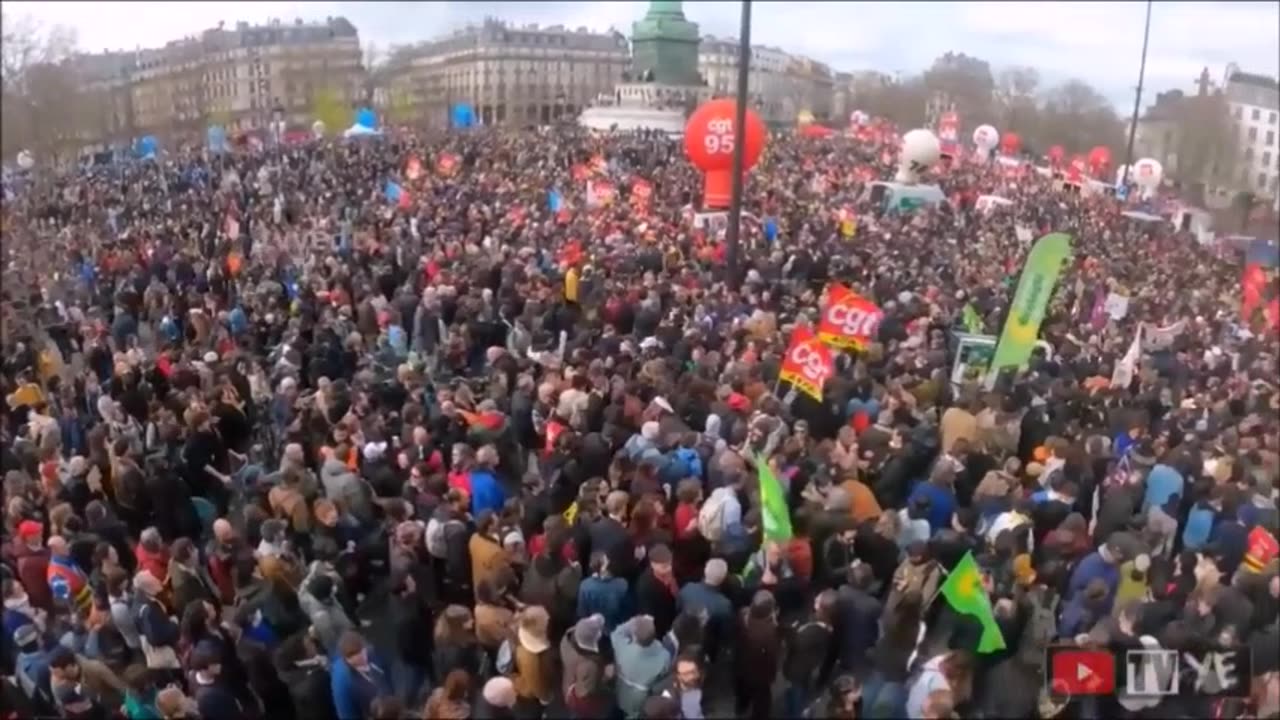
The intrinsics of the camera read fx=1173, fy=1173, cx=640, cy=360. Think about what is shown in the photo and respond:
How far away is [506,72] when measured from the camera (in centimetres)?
6381

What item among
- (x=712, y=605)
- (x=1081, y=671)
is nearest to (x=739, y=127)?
(x=712, y=605)

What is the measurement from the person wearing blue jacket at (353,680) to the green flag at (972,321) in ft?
25.2

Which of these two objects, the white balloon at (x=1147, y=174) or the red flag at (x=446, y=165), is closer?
the red flag at (x=446, y=165)

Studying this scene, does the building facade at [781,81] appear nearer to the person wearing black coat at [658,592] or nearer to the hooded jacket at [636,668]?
the person wearing black coat at [658,592]

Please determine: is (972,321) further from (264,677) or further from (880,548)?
(264,677)

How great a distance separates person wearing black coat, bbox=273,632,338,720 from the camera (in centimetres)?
509

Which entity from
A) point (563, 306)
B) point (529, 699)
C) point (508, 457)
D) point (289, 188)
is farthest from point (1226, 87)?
point (529, 699)

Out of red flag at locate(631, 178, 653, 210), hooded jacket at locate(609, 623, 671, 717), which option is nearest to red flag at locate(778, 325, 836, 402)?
hooded jacket at locate(609, 623, 671, 717)

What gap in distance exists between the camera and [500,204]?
2131 centimetres

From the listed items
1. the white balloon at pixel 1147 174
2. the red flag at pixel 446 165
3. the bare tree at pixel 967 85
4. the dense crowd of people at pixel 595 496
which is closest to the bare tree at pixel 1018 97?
the bare tree at pixel 967 85

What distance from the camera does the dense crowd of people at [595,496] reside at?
16.9 feet

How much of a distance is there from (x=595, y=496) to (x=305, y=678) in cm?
189

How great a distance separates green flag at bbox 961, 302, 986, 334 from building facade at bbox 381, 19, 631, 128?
50467 mm

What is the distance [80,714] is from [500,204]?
16.9m
